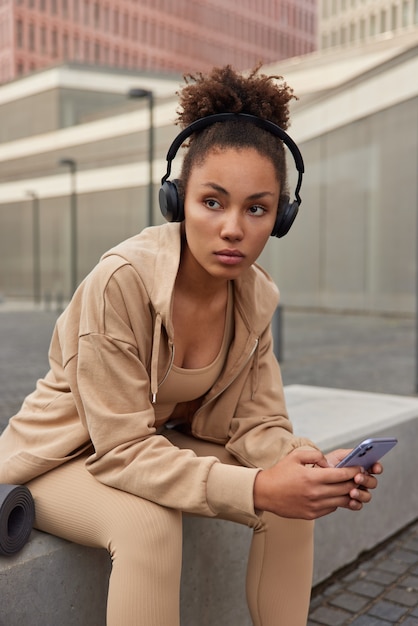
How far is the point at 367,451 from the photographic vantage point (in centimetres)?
176

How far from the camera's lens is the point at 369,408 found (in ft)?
13.0

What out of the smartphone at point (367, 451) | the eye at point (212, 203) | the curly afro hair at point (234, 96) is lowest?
the smartphone at point (367, 451)

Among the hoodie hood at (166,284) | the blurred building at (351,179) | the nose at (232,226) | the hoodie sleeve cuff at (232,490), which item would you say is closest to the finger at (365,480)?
the hoodie sleeve cuff at (232,490)

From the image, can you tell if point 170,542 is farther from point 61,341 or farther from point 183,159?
point 183,159

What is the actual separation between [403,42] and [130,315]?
27.2 m

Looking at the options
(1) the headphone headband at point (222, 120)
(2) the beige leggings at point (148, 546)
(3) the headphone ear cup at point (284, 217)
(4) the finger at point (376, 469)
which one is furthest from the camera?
(3) the headphone ear cup at point (284, 217)

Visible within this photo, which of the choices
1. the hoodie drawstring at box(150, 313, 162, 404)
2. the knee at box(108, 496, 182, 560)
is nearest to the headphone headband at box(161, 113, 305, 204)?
the hoodie drawstring at box(150, 313, 162, 404)

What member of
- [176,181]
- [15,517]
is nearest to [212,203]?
[176,181]

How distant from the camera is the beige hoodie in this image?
5.94ft

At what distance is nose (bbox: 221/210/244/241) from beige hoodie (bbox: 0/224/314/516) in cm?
16

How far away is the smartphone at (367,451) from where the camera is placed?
1737mm

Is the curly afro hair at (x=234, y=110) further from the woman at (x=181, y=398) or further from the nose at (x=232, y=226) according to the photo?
the nose at (x=232, y=226)

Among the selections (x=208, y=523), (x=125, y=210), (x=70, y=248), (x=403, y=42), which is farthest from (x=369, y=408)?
(x=70, y=248)

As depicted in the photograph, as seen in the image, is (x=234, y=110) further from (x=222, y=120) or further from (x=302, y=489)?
(x=302, y=489)
